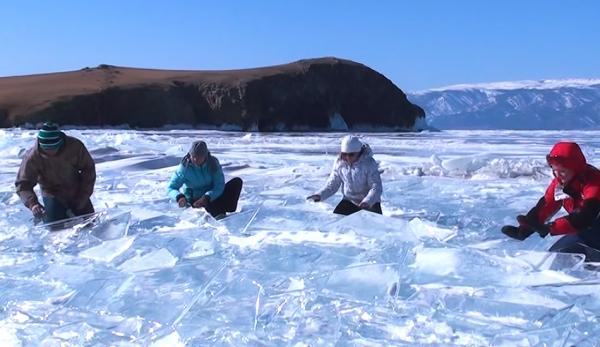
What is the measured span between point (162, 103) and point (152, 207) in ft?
175

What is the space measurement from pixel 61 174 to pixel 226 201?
52.9 inches

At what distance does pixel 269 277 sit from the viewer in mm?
3998

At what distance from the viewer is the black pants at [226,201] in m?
5.97

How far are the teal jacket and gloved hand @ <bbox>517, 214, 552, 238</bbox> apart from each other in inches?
98.4

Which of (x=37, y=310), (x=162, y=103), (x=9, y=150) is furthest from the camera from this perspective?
(x=162, y=103)

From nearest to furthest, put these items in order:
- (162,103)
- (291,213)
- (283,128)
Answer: (291,213) < (162,103) < (283,128)

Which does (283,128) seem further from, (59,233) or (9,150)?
(59,233)

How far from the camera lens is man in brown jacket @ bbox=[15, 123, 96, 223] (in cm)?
527

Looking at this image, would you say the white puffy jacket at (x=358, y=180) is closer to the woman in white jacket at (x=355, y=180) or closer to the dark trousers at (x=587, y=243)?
the woman in white jacket at (x=355, y=180)

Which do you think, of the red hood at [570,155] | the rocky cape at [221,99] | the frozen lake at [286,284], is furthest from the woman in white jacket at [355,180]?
the rocky cape at [221,99]

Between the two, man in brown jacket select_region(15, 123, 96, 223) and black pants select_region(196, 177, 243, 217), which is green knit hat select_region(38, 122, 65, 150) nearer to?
man in brown jacket select_region(15, 123, 96, 223)

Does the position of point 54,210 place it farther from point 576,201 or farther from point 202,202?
point 576,201

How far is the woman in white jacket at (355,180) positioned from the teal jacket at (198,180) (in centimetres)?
75

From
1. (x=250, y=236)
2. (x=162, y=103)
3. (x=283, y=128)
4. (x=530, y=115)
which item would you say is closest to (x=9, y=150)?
(x=250, y=236)
